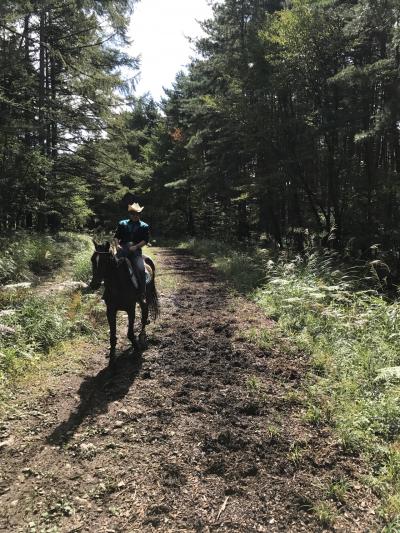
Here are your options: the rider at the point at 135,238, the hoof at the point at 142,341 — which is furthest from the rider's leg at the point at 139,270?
the hoof at the point at 142,341

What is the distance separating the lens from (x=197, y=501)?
3.36 m

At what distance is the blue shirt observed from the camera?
680 centimetres

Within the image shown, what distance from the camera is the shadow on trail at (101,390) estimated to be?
4486 millimetres

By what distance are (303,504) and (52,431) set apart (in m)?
2.87

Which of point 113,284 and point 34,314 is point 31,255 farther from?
point 113,284

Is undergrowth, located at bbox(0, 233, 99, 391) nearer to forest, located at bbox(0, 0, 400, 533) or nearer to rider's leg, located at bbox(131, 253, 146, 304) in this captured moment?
forest, located at bbox(0, 0, 400, 533)

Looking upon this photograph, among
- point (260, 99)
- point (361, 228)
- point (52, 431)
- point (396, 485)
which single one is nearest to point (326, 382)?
point (396, 485)

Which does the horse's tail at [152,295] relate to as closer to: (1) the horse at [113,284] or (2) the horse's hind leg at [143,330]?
(2) the horse's hind leg at [143,330]

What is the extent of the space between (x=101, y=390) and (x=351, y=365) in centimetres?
366

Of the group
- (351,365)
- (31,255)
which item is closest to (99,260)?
(351,365)

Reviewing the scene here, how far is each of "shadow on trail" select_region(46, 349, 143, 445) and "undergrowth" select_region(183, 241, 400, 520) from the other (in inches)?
95.9

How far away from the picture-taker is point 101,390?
5465 millimetres

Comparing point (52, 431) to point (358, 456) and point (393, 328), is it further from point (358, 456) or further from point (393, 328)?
point (393, 328)

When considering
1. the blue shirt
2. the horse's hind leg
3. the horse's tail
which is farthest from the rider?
the horse's tail
